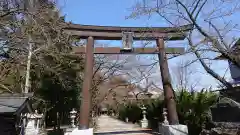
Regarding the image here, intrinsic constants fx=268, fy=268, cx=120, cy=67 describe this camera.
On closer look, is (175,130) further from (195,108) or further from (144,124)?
(144,124)

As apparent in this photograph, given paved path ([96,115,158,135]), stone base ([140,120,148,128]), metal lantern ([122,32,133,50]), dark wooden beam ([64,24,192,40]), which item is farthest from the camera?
stone base ([140,120,148,128])

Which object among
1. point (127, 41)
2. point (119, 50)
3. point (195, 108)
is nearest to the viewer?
point (195, 108)

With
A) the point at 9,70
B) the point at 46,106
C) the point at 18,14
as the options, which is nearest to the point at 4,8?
the point at 18,14

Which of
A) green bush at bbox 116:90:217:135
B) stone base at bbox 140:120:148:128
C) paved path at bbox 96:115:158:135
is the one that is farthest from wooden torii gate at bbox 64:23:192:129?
stone base at bbox 140:120:148:128

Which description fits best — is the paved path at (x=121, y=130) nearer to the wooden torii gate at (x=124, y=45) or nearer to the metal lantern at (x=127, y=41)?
the wooden torii gate at (x=124, y=45)

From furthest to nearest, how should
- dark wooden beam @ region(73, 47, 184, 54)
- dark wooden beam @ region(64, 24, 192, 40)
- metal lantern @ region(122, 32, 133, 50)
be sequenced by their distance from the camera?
dark wooden beam @ region(73, 47, 184, 54)
metal lantern @ region(122, 32, 133, 50)
dark wooden beam @ region(64, 24, 192, 40)

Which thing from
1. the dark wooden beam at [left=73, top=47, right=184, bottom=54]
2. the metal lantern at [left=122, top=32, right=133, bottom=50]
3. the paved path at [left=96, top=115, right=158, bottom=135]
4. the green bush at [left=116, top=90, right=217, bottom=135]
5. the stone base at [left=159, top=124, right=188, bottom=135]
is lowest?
the paved path at [left=96, top=115, right=158, bottom=135]

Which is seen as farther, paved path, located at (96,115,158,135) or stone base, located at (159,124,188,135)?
paved path, located at (96,115,158,135)

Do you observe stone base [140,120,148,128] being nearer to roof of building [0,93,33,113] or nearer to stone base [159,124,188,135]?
stone base [159,124,188,135]

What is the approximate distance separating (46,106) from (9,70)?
1323 centimetres

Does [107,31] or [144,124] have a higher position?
[107,31]

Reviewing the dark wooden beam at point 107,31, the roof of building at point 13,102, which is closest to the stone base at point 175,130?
the dark wooden beam at point 107,31

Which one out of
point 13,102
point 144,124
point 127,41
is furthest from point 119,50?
point 144,124

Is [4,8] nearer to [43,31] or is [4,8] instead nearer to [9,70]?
[43,31]
